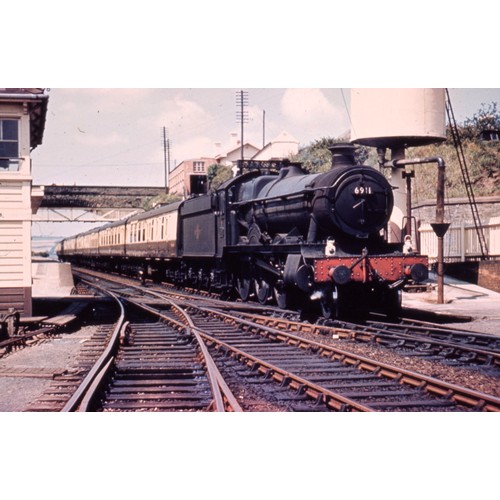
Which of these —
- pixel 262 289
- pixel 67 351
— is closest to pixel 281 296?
pixel 262 289

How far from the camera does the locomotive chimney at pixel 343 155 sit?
12539 millimetres

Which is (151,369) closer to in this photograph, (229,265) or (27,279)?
(27,279)

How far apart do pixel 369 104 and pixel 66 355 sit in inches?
261

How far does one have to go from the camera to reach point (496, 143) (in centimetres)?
1495

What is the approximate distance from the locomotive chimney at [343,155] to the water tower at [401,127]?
0.57 meters

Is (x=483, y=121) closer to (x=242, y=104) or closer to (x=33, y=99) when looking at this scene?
(x=242, y=104)

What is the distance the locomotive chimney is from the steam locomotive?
2cm

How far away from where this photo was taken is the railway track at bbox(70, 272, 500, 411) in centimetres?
672

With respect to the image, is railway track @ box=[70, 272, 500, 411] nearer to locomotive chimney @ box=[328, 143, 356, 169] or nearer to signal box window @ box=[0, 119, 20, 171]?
locomotive chimney @ box=[328, 143, 356, 169]

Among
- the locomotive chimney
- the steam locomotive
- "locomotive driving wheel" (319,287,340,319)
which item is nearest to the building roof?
the steam locomotive

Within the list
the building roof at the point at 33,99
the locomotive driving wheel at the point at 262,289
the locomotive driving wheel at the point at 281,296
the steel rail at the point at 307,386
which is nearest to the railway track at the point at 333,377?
the steel rail at the point at 307,386

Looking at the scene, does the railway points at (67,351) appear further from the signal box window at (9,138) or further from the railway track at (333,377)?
the signal box window at (9,138)

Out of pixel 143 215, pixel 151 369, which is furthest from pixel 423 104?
pixel 143 215

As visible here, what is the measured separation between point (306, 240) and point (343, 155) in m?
1.67
